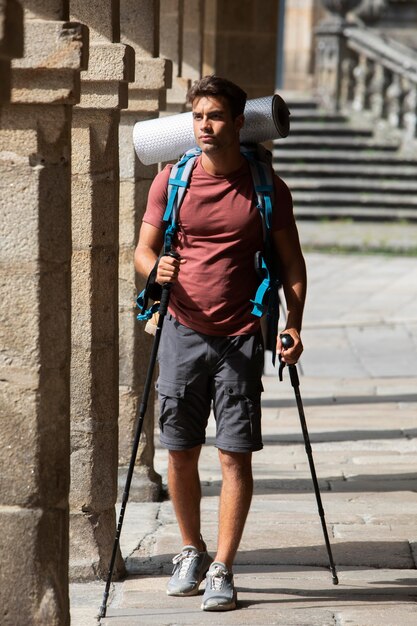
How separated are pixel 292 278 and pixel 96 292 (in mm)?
788

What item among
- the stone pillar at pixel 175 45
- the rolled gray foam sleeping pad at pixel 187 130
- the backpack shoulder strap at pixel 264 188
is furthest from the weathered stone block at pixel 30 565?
the stone pillar at pixel 175 45

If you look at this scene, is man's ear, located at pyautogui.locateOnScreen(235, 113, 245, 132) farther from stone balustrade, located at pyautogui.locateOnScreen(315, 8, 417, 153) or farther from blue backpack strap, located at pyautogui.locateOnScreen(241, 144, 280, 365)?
stone balustrade, located at pyautogui.locateOnScreen(315, 8, 417, 153)

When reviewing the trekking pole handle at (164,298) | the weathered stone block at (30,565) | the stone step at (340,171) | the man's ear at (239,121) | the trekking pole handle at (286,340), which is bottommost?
the stone step at (340,171)

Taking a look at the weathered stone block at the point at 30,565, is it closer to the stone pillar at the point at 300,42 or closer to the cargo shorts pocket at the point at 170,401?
the cargo shorts pocket at the point at 170,401

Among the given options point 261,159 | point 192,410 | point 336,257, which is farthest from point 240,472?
point 336,257

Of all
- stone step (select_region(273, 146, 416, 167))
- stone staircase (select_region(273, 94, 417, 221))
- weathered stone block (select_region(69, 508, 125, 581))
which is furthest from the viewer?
stone step (select_region(273, 146, 416, 167))

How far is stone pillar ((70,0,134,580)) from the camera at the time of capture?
5246 millimetres

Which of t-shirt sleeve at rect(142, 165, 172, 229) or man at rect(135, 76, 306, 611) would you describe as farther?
t-shirt sleeve at rect(142, 165, 172, 229)

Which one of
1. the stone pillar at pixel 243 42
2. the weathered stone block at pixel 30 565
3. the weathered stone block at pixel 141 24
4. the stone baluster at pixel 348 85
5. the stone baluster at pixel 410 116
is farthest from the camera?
the stone baluster at pixel 348 85

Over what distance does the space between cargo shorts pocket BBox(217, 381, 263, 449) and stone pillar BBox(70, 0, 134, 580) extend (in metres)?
0.64

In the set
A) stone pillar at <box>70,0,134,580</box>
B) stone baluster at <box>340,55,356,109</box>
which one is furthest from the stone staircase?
stone pillar at <box>70,0,134,580</box>

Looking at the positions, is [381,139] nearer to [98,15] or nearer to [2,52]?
[98,15]

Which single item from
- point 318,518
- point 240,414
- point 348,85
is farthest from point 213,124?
point 348,85

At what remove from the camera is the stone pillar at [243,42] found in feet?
35.8
